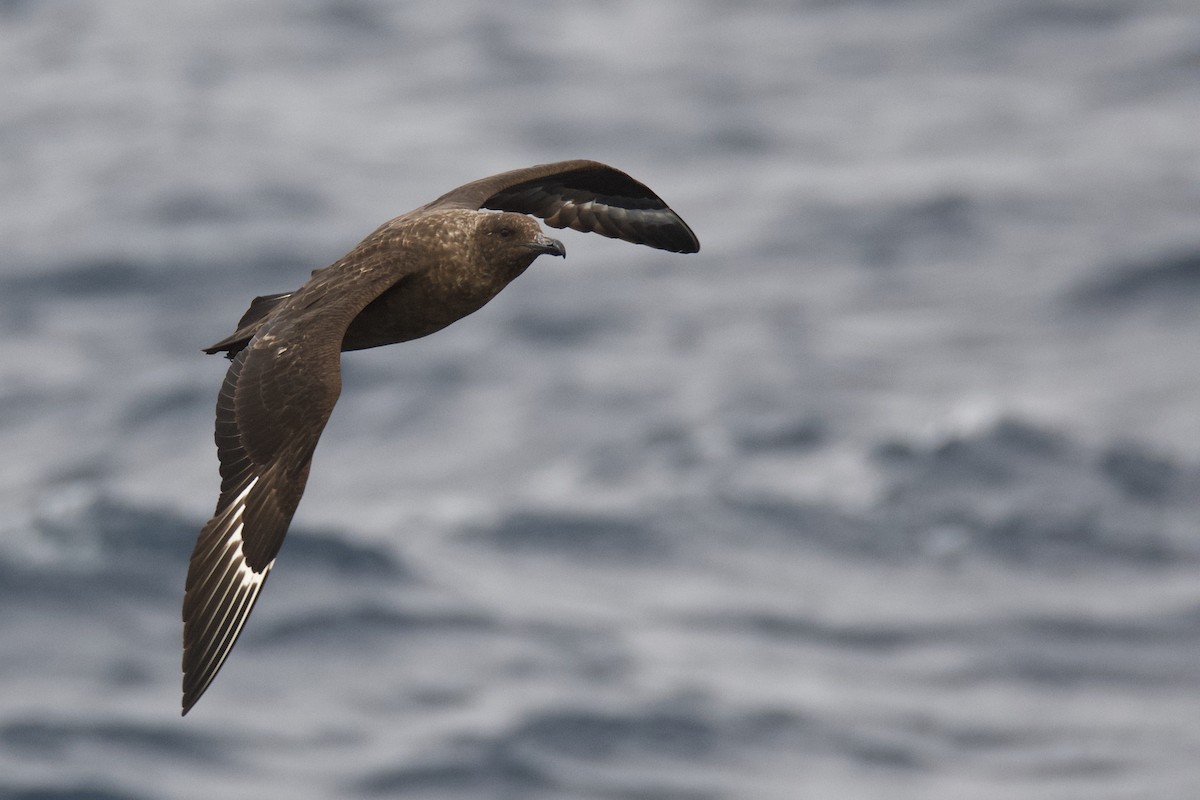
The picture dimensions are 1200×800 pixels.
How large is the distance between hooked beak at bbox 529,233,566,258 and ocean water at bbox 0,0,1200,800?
21783 millimetres

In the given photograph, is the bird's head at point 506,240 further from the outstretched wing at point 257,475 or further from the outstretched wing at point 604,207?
the outstretched wing at point 604,207

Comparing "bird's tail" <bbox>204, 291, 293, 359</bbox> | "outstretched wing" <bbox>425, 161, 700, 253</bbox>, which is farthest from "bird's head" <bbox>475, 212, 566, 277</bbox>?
"outstretched wing" <bbox>425, 161, 700, 253</bbox>

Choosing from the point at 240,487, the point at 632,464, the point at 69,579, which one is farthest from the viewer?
the point at 632,464

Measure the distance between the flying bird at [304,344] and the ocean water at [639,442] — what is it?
21.3 metres

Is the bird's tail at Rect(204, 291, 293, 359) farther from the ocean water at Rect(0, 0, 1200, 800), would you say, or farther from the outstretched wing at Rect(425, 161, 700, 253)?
the ocean water at Rect(0, 0, 1200, 800)

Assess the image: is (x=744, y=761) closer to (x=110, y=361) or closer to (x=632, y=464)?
(x=632, y=464)

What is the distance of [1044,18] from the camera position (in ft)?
199

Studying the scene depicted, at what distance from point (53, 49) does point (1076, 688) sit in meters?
36.4

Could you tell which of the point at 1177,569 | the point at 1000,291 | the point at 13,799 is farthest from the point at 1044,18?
the point at 13,799

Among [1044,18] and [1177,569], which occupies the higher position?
[1044,18]

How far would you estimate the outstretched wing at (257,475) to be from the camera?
909 centimetres

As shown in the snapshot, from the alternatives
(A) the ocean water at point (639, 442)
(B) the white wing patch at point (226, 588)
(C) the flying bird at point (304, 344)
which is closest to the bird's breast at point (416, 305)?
(C) the flying bird at point (304, 344)

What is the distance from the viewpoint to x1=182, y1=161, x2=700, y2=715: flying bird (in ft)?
29.9

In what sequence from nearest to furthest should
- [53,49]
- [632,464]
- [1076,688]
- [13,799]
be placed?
[13,799] → [1076,688] → [632,464] → [53,49]
